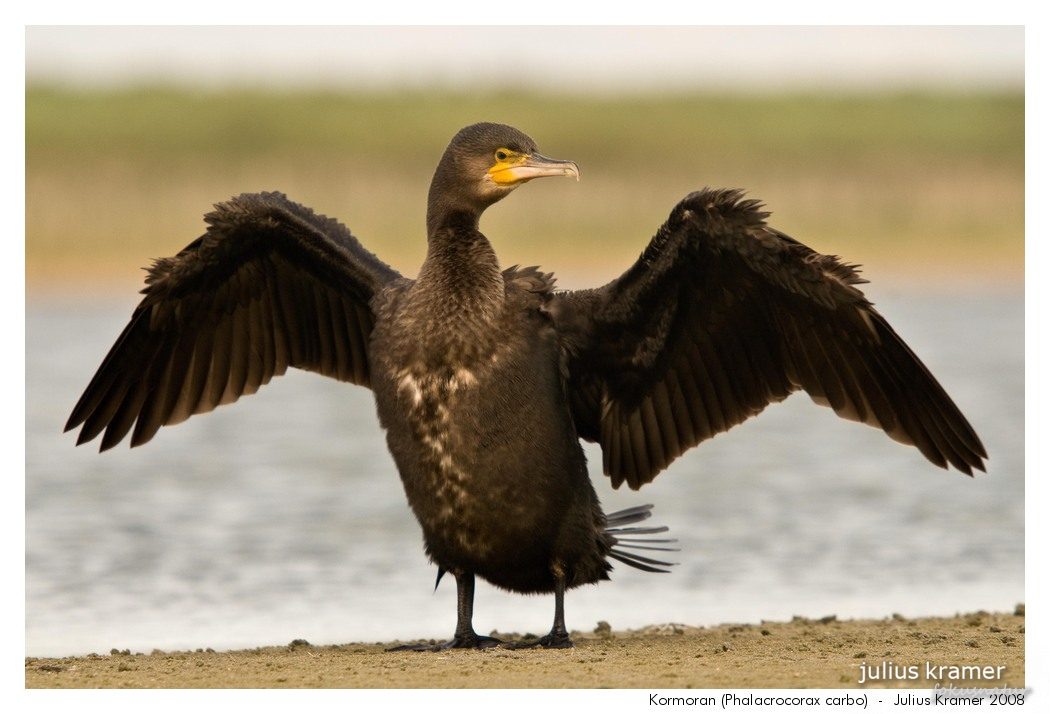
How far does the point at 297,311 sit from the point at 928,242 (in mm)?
14597

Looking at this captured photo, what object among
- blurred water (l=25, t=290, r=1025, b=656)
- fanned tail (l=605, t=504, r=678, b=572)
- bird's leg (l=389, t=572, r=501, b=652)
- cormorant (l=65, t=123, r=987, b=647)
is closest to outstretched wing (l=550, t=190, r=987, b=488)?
cormorant (l=65, t=123, r=987, b=647)

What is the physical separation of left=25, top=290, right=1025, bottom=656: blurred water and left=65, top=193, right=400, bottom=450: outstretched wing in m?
1.20

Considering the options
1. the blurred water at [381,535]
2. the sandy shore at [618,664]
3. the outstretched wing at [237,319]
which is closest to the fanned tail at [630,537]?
the sandy shore at [618,664]

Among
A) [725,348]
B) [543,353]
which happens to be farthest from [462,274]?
[725,348]

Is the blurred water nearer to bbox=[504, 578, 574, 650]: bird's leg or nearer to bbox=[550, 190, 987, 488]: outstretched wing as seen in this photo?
bbox=[504, 578, 574, 650]: bird's leg

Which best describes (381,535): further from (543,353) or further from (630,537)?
(543,353)

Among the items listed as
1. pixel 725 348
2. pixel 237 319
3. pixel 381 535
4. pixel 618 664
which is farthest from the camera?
pixel 381 535

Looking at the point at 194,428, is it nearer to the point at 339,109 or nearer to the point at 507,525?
the point at 507,525

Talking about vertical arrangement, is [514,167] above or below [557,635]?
above

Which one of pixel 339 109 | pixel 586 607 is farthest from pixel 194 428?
pixel 339 109

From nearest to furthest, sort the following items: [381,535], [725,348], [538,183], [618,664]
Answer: [618,664] < [725,348] < [381,535] < [538,183]

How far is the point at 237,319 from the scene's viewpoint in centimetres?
765

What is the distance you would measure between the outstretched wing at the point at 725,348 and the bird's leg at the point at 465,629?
3.07 feet

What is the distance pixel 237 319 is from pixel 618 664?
2705 mm
